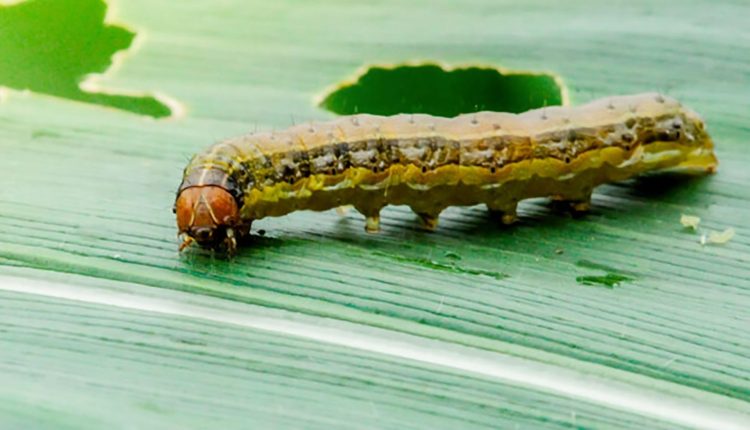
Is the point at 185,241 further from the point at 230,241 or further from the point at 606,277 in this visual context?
the point at 606,277

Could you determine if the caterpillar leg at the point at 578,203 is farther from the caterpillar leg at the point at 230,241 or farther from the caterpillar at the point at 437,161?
the caterpillar leg at the point at 230,241

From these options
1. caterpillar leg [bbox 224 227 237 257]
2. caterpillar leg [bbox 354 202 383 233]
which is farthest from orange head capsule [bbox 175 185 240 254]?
caterpillar leg [bbox 354 202 383 233]

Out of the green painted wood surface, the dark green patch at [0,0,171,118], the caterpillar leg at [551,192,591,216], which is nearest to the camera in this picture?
the green painted wood surface

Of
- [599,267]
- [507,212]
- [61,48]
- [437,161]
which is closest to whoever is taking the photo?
[599,267]

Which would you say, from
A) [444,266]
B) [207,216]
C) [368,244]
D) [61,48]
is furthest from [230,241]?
[61,48]

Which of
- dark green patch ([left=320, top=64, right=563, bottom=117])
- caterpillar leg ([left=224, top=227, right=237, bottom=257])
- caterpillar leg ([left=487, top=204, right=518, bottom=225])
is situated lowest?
caterpillar leg ([left=224, top=227, right=237, bottom=257])

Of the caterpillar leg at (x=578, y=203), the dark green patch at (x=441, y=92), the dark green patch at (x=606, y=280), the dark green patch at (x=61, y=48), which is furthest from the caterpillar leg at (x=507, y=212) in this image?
the dark green patch at (x=61, y=48)

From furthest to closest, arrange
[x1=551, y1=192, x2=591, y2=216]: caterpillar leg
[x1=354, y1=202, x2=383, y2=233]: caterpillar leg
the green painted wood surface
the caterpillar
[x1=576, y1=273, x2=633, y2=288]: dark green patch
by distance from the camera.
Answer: [x1=551, y1=192, x2=591, y2=216]: caterpillar leg
[x1=354, y1=202, x2=383, y2=233]: caterpillar leg
the caterpillar
[x1=576, y1=273, x2=633, y2=288]: dark green patch
the green painted wood surface

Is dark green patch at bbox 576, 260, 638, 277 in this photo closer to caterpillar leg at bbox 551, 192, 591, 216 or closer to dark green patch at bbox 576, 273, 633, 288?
dark green patch at bbox 576, 273, 633, 288
